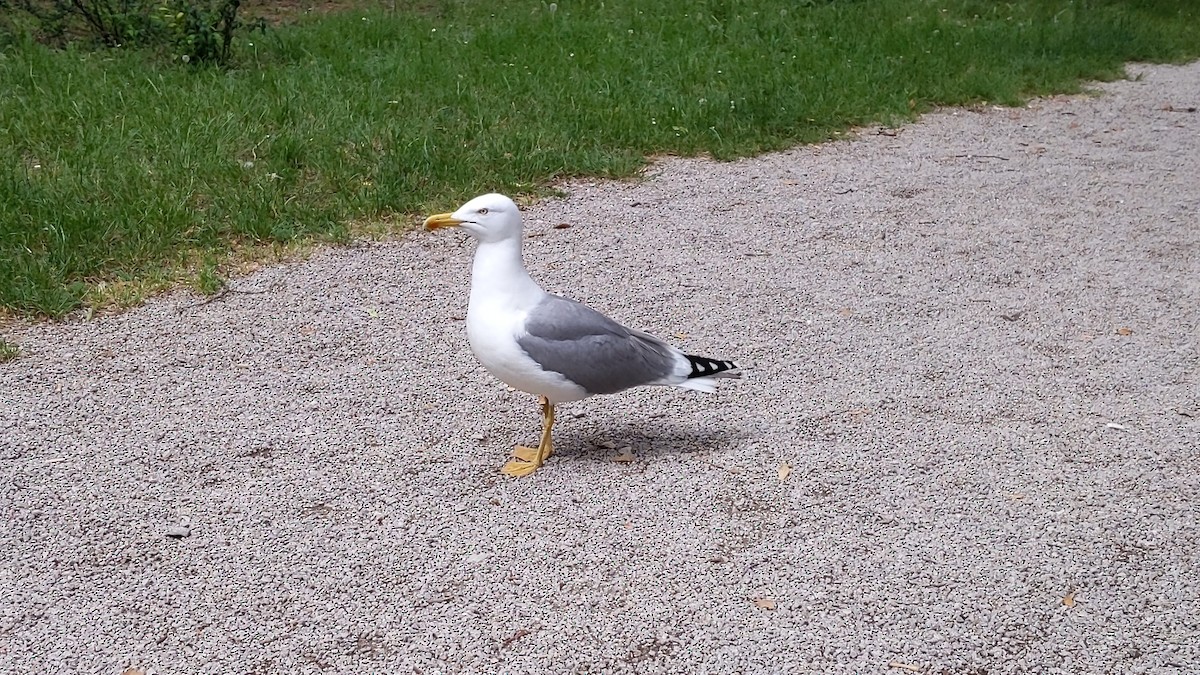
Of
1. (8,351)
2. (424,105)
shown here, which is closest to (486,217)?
(8,351)

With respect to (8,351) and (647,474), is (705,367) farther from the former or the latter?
(8,351)

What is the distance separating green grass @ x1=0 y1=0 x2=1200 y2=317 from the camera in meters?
5.99

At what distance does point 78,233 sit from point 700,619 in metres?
3.94

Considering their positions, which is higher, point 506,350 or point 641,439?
point 506,350

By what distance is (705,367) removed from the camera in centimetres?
404

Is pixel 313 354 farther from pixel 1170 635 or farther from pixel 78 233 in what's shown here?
pixel 1170 635

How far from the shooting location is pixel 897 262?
6.12 m

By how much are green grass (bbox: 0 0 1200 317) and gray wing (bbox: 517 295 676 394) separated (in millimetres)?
2381

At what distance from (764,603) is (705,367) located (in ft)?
3.35

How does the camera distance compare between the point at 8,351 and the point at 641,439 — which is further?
the point at 8,351

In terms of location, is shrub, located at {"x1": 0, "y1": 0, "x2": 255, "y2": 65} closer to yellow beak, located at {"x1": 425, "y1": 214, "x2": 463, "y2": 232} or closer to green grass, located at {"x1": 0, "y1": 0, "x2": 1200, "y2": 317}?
green grass, located at {"x1": 0, "y1": 0, "x2": 1200, "y2": 317}

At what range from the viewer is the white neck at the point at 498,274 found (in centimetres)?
373

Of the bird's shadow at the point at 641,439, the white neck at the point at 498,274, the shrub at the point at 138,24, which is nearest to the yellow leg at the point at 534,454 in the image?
the bird's shadow at the point at 641,439

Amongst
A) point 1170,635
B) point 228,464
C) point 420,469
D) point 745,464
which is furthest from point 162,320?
point 1170,635
